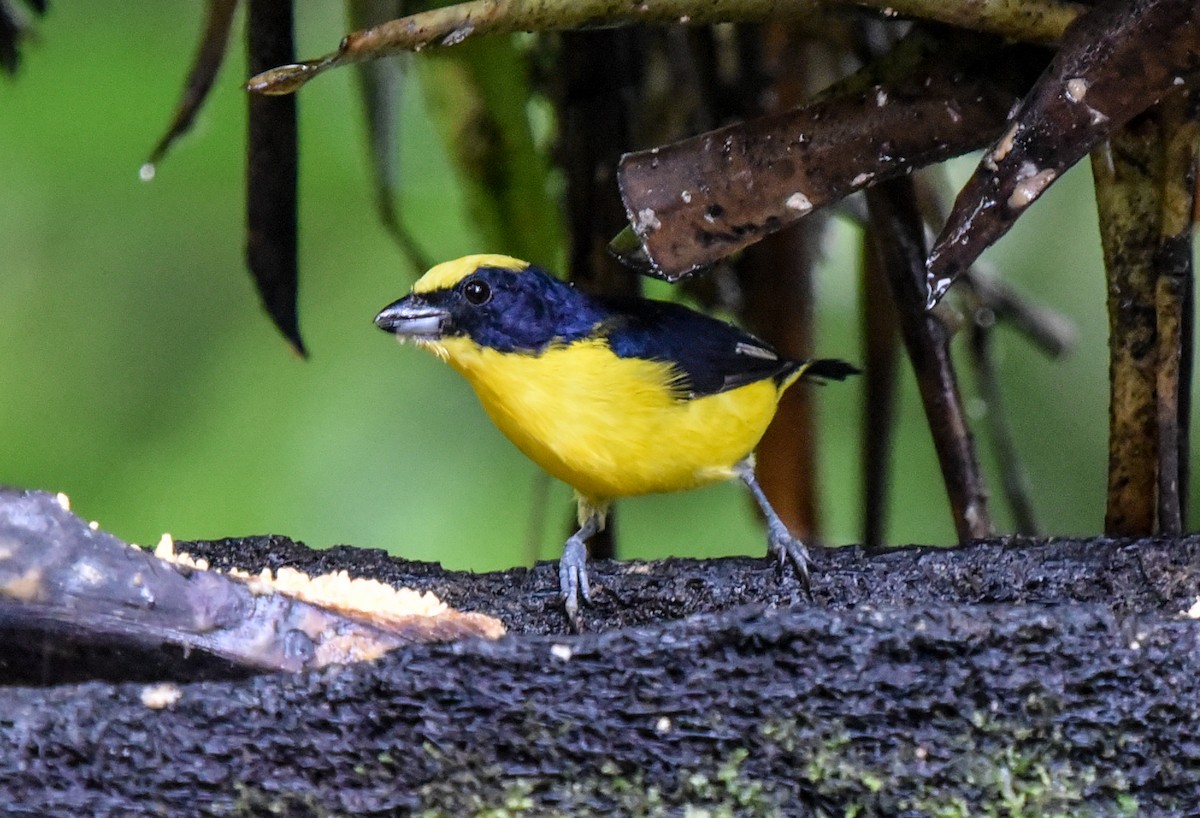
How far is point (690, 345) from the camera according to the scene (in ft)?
7.41

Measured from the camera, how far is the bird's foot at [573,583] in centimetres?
169

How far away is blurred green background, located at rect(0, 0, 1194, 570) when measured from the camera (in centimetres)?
341

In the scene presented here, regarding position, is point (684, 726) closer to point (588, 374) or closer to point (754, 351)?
point (588, 374)

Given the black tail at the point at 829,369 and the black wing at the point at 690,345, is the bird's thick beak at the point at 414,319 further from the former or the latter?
the black tail at the point at 829,369

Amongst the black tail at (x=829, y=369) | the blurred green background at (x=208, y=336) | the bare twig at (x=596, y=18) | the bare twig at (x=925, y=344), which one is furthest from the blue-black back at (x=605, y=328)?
the blurred green background at (x=208, y=336)

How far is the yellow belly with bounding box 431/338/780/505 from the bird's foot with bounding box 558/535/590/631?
0.30m

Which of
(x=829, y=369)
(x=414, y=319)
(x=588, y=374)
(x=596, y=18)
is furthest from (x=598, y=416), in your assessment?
(x=596, y=18)

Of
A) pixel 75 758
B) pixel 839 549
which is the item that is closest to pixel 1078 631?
pixel 839 549

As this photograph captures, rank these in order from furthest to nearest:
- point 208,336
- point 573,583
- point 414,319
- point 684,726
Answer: point 208,336 < point 414,319 < point 573,583 < point 684,726

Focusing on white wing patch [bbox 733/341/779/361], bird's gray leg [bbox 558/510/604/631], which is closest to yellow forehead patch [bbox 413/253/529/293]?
white wing patch [bbox 733/341/779/361]

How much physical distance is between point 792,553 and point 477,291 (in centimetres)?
70

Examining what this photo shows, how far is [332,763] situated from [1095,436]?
311 cm

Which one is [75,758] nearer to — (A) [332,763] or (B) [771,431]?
(A) [332,763]

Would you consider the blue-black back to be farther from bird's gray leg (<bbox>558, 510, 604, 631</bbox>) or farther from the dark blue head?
Answer: bird's gray leg (<bbox>558, 510, 604, 631</bbox>)
